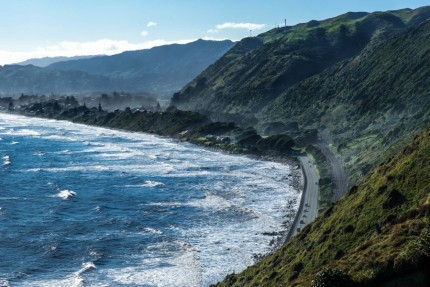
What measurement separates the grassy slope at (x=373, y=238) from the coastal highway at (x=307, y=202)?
17.0m

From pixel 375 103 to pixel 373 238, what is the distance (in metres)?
131

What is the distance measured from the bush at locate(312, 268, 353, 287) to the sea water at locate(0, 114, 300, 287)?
29.3 m

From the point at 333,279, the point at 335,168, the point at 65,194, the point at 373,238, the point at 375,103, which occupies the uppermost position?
the point at 375,103

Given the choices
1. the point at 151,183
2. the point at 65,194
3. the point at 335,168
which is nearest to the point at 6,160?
the point at 65,194

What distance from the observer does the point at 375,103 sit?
160375 mm

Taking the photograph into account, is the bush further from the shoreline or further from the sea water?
the shoreline

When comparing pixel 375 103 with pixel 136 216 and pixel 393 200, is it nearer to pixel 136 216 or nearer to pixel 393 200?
pixel 136 216

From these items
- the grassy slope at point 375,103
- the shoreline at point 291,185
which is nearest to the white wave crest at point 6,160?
the shoreline at point 291,185

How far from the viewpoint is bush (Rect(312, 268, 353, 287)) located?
28.9 metres

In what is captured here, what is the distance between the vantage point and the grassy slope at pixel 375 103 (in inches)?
4446

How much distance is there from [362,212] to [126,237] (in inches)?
1434

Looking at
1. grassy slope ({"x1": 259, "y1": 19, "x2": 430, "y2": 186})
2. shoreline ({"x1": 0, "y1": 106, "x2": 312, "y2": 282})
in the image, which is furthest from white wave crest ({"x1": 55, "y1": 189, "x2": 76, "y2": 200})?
grassy slope ({"x1": 259, "y1": 19, "x2": 430, "y2": 186})

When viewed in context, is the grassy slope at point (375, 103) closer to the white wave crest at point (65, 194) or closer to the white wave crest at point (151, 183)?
the white wave crest at point (151, 183)

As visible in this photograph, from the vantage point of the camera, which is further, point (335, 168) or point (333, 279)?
point (335, 168)
